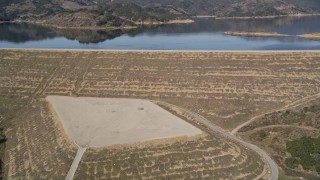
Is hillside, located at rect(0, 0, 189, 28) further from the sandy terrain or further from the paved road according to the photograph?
the paved road

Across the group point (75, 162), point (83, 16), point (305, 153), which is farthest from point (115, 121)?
point (83, 16)

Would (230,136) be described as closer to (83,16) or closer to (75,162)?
(75,162)

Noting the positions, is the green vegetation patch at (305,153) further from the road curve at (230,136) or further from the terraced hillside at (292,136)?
the road curve at (230,136)

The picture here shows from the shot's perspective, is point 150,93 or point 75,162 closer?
point 75,162

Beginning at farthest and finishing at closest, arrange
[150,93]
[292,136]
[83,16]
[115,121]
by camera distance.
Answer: [83,16], [150,93], [115,121], [292,136]

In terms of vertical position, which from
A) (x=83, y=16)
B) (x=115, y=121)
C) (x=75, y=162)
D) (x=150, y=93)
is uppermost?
(x=83, y=16)

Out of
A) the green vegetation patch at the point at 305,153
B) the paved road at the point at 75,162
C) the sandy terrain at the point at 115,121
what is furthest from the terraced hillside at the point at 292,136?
the paved road at the point at 75,162

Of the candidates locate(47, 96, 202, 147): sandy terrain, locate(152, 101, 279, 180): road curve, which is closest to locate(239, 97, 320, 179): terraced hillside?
locate(152, 101, 279, 180): road curve
